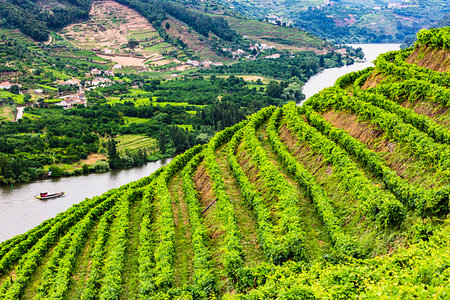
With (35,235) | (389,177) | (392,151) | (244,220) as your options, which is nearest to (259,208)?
(244,220)

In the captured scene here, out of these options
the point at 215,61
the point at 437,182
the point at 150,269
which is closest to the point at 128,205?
the point at 150,269

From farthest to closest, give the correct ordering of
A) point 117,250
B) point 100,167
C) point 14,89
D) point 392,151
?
point 14,89 → point 100,167 → point 117,250 → point 392,151

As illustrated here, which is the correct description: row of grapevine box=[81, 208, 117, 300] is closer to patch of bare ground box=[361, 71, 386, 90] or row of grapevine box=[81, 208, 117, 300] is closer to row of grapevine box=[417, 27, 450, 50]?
patch of bare ground box=[361, 71, 386, 90]

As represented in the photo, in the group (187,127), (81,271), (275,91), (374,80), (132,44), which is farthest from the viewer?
(132,44)

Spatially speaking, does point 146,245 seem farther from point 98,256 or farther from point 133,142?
point 133,142

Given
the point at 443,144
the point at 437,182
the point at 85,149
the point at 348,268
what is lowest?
the point at 85,149

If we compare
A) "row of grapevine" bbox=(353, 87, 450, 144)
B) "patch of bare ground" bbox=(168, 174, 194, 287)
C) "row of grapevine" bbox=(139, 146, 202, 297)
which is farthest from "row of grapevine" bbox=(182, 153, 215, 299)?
"row of grapevine" bbox=(353, 87, 450, 144)

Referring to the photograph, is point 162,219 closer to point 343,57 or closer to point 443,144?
point 443,144
